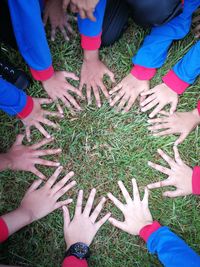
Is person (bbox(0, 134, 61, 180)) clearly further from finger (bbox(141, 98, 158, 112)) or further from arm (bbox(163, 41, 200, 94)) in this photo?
arm (bbox(163, 41, 200, 94))

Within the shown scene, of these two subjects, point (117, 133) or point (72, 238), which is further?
point (117, 133)

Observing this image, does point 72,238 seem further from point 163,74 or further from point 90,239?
point 163,74

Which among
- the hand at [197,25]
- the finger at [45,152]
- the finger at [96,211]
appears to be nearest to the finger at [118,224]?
the finger at [96,211]

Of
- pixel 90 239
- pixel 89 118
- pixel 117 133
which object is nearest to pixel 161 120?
pixel 117 133

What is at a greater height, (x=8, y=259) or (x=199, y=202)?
(x=199, y=202)

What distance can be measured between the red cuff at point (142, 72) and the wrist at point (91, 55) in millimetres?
246

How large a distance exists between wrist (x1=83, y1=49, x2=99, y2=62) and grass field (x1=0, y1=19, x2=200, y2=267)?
0.12 meters

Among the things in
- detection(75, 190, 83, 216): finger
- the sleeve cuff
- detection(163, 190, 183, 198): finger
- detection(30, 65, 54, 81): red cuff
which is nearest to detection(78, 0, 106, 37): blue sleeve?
detection(30, 65, 54, 81): red cuff

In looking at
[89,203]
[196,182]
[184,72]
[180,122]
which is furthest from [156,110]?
[89,203]

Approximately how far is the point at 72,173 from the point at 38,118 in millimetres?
409

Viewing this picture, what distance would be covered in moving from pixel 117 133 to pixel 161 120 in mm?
296

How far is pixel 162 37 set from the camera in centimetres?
197

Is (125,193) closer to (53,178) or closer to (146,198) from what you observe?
(146,198)

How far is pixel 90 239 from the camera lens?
2.05 metres
